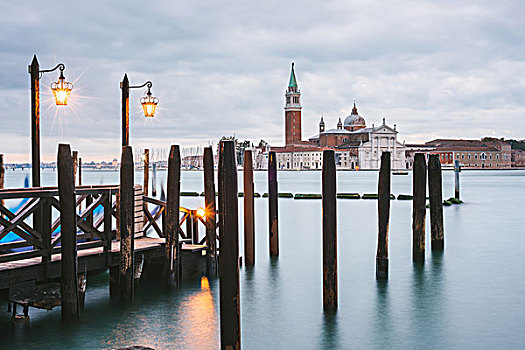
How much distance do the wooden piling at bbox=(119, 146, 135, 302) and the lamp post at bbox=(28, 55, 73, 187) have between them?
5.16 ft

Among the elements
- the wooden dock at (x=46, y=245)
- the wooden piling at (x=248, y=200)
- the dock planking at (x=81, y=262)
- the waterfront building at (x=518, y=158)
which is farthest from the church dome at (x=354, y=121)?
the wooden dock at (x=46, y=245)

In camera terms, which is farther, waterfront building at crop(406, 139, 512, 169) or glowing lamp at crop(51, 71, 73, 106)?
Answer: waterfront building at crop(406, 139, 512, 169)

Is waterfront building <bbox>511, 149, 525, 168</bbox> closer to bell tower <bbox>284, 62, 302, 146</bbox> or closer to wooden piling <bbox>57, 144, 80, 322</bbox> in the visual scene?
bell tower <bbox>284, 62, 302, 146</bbox>

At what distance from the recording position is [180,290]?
7.79m

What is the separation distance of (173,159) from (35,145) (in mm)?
1731

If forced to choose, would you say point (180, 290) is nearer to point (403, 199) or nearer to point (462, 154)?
point (403, 199)

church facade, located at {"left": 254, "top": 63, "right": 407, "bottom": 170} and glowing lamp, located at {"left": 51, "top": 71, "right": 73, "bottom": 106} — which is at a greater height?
church facade, located at {"left": 254, "top": 63, "right": 407, "bottom": 170}

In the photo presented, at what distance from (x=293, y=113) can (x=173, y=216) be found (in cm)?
10573

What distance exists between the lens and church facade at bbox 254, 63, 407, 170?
98.2 meters

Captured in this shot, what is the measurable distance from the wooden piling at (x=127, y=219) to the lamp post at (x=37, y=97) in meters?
1.57

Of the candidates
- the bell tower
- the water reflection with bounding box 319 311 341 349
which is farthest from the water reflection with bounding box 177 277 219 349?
the bell tower

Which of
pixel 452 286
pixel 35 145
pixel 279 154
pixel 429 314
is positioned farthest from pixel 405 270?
pixel 279 154

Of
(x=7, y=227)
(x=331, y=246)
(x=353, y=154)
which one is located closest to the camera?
(x=7, y=227)

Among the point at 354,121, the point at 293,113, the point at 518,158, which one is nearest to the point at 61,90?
the point at 354,121
